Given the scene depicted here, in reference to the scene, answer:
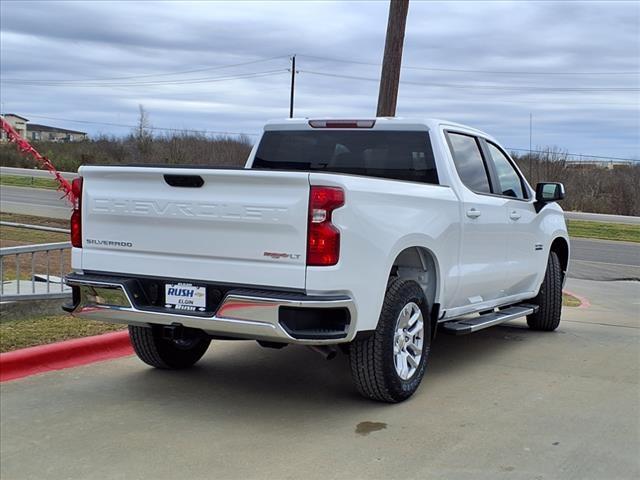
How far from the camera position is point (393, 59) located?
43.6 ft

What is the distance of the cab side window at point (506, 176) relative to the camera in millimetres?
7504

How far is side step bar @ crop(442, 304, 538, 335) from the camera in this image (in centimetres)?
630

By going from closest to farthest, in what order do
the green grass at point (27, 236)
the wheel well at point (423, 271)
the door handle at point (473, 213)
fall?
the wheel well at point (423, 271)
the door handle at point (473, 213)
the green grass at point (27, 236)

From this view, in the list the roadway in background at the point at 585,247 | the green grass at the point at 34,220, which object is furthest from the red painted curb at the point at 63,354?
the green grass at the point at 34,220

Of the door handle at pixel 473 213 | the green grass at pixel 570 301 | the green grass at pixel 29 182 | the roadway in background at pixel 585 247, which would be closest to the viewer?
the door handle at pixel 473 213

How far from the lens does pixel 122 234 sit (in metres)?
5.32

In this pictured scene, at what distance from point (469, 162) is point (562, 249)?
2.54m

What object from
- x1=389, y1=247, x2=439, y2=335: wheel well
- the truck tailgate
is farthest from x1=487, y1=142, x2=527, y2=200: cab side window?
the truck tailgate

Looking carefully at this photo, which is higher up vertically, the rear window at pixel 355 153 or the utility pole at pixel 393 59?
the utility pole at pixel 393 59

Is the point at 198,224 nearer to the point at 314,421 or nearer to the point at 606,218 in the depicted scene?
the point at 314,421

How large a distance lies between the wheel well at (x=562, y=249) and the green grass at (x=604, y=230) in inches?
699

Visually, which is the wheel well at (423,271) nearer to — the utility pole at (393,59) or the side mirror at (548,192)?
the side mirror at (548,192)

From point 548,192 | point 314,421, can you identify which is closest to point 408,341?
point 314,421

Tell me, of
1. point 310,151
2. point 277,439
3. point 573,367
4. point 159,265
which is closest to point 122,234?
point 159,265
